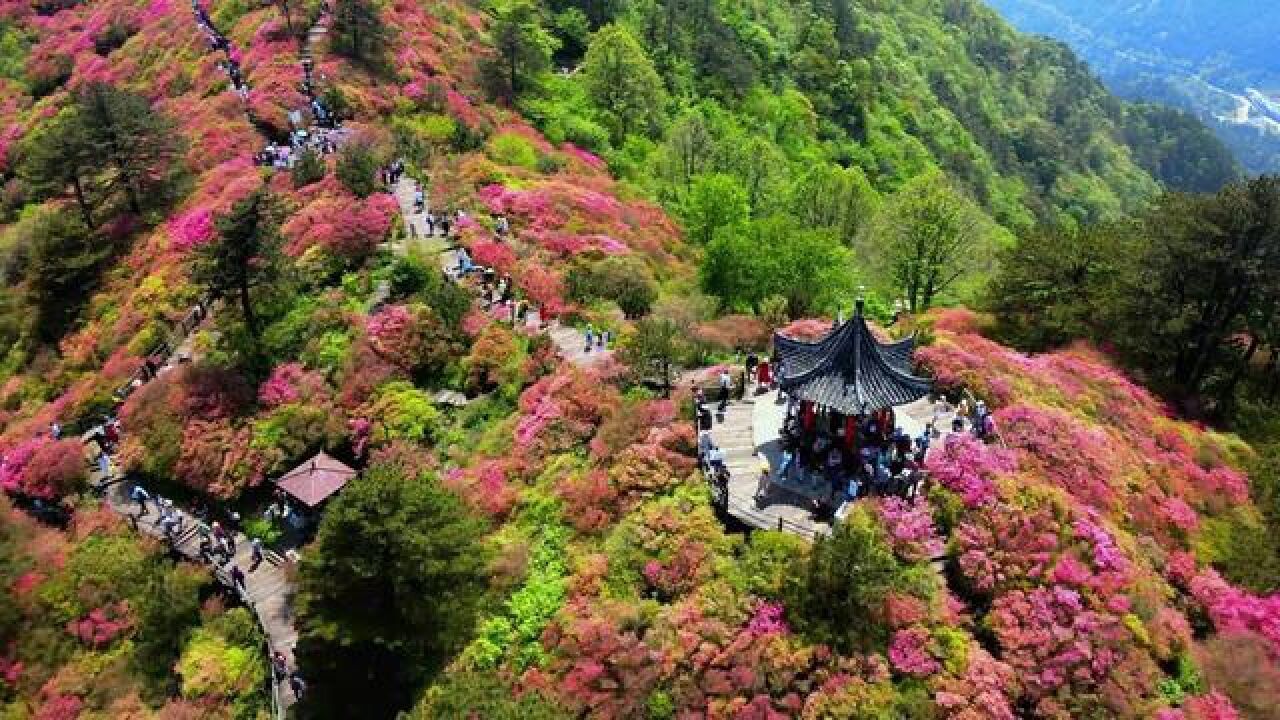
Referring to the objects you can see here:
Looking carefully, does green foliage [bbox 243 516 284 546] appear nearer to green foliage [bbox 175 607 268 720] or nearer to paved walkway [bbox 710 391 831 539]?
green foliage [bbox 175 607 268 720]

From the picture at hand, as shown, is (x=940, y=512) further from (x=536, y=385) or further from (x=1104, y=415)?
(x=536, y=385)

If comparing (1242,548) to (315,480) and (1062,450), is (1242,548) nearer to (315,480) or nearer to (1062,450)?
(1062,450)

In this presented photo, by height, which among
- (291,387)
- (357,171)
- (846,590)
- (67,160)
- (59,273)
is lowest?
(59,273)

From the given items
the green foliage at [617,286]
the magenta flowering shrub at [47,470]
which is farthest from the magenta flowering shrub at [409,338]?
the magenta flowering shrub at [47,470]

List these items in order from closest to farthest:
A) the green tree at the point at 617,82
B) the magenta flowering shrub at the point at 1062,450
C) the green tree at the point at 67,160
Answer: the magenta flowering shrub at the point at 1062,450
the green tree at the point at 67,160
the green tree at the point at 617,82

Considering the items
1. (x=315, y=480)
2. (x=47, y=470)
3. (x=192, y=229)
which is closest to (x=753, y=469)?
(x=315, y=480)

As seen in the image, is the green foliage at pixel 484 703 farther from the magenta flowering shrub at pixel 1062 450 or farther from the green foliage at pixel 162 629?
the magenta flowering shrub at pixel 1062 450

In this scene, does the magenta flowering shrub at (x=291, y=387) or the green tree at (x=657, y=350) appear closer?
the green tree at (x=657, y=350)
